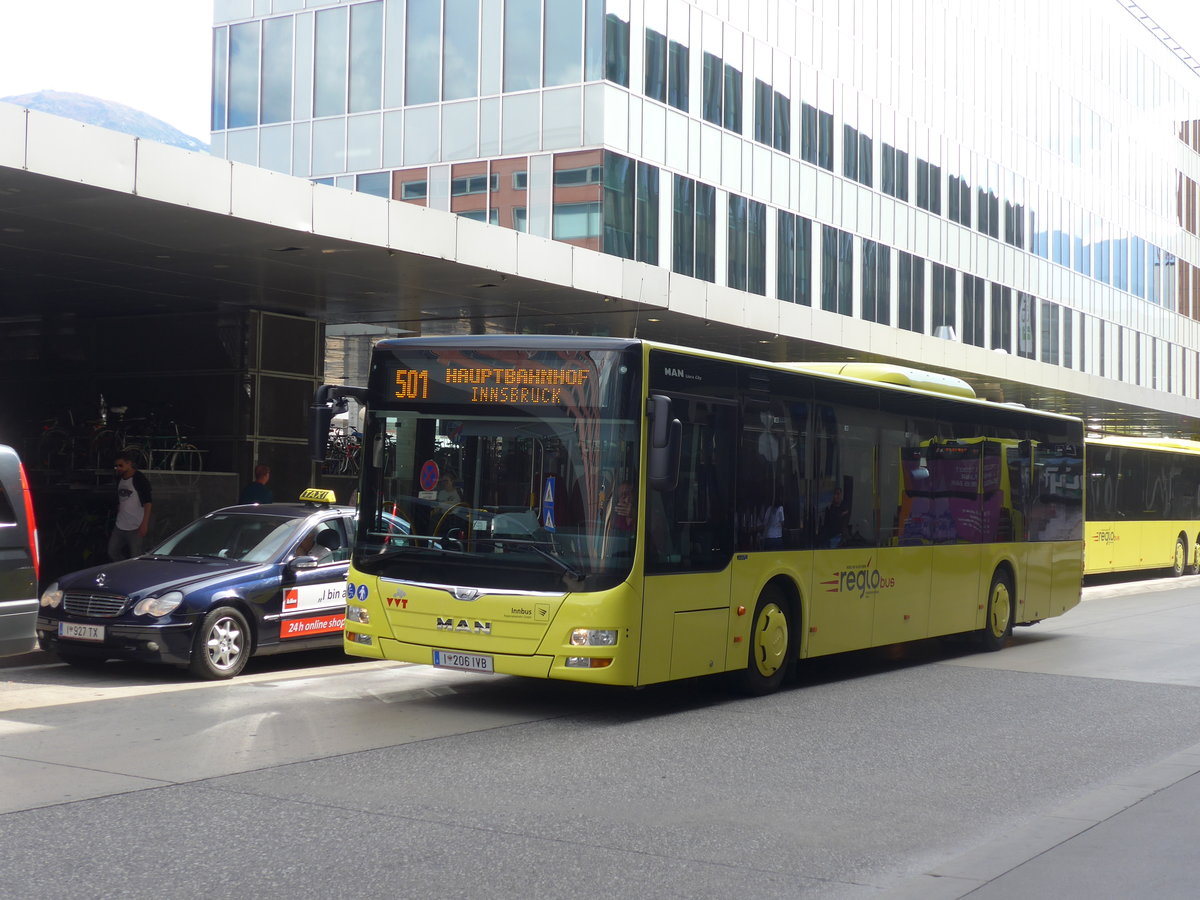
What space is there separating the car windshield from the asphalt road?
1.09m

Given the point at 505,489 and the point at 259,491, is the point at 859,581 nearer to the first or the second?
the point at 505,489

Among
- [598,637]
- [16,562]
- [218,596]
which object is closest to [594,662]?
[598,637]

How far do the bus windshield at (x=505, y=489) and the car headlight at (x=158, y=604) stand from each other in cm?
173

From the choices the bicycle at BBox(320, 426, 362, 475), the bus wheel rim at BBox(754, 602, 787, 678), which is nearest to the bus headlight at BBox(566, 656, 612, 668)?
the bus wheel rim at BBox(754, 602, 787, 678)

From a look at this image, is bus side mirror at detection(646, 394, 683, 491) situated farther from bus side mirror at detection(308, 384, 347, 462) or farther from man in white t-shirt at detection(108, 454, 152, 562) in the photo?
man in white t-shirt at detection(108, 454, 152, 562)

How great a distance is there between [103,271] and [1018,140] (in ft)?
114

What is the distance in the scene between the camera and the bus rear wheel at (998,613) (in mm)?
15983

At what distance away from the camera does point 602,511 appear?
10.0 m

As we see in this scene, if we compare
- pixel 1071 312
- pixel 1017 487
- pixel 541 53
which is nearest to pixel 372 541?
pixel 1017 487

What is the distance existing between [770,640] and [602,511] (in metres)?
2.54

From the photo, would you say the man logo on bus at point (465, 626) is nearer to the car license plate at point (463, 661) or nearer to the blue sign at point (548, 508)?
the car license plate at point (463, 661)

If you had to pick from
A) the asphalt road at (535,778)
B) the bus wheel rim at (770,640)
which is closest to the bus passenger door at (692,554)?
the asphalt road at (535,778)

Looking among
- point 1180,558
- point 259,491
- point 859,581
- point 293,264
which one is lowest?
point 1180,558

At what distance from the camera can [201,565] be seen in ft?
40.5
